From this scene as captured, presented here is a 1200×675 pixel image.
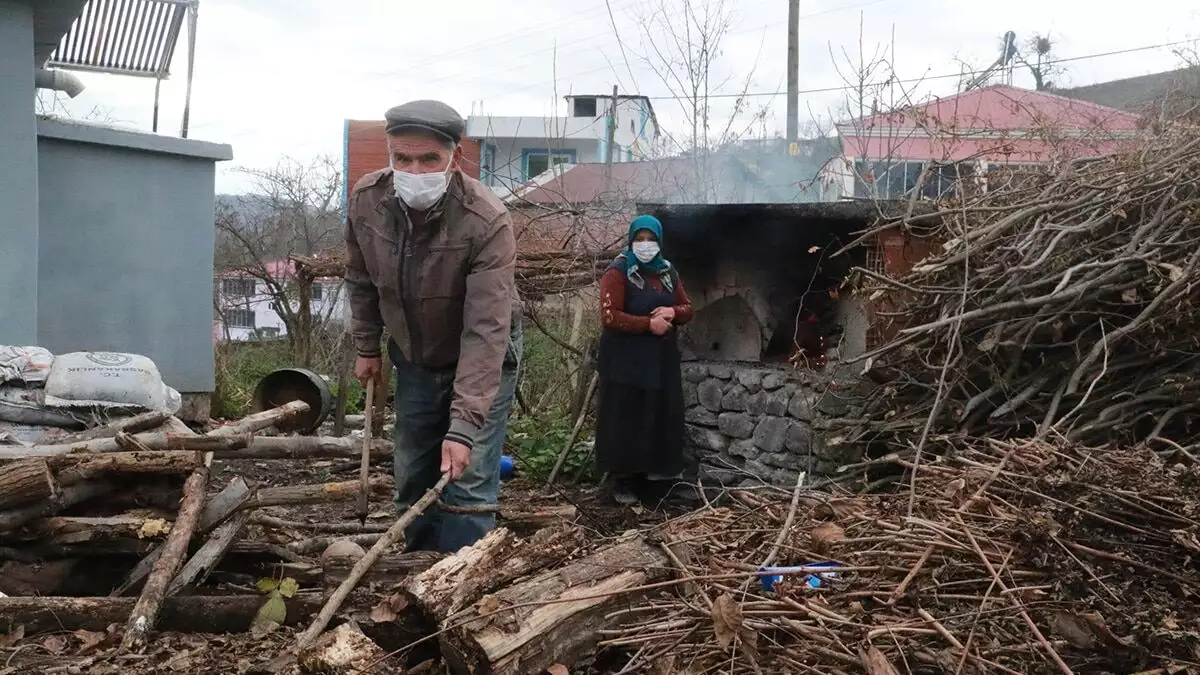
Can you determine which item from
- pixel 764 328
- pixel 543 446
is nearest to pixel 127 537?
pixel 543 446

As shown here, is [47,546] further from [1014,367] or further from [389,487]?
[1014,367]

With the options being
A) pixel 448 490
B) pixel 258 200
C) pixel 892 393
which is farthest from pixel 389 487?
pixel 258 200

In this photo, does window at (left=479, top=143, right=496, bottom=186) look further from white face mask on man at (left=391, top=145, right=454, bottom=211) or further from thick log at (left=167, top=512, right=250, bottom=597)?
thick log at (left=167, top=512, right=250, bottom=597)

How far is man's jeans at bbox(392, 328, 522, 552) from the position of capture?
4238 mm

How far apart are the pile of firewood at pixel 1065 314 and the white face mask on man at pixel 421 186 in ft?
8.44

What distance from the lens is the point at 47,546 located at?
4211 millimetres

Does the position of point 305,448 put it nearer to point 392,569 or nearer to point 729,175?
point 392,569

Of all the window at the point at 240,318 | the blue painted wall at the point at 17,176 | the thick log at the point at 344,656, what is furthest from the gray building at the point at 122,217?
the window at the point at 240,318

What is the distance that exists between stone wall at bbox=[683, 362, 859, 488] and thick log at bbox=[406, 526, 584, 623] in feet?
11.4

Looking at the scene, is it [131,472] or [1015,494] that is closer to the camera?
[1015,494]

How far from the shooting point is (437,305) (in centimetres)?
416

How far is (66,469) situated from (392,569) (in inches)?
54.9

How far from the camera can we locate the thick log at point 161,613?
3834 millimetres

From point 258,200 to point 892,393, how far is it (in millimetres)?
17648
